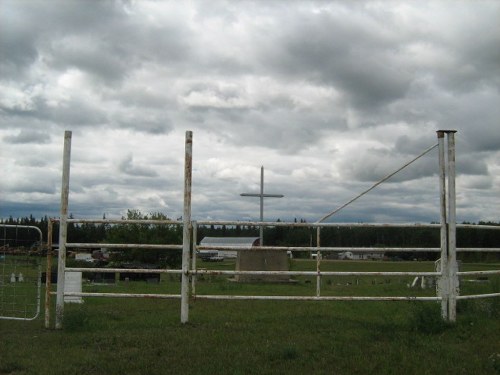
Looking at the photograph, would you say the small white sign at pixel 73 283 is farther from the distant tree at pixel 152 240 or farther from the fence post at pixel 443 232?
the distant tree at pixel 152 240

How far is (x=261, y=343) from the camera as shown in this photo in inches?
266

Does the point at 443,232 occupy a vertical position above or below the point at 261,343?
above

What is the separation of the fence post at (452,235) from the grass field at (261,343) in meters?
0.25

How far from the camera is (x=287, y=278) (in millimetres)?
21375

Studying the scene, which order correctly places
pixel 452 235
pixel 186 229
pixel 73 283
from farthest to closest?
pixel 73 283 → pixel 452 235 → pixel 186 229

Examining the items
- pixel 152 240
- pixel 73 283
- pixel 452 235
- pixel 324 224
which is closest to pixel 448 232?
pixel 452 235

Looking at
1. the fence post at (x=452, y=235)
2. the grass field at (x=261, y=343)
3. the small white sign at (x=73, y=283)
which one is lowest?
the grass field at (x=261, y=343)

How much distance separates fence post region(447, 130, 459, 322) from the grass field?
0.81 feet

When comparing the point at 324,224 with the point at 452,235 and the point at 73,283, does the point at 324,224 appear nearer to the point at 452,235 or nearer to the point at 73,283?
the point at 452,235

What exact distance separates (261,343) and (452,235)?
3.54 meters

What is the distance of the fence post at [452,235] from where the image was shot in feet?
26.9

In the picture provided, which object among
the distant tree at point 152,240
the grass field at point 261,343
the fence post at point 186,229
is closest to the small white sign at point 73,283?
the grass field at point 261,343

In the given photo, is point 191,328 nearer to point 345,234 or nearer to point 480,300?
point 480,300

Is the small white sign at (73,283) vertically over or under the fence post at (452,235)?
under
